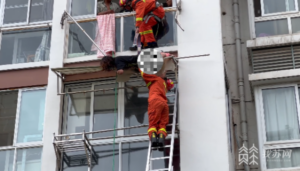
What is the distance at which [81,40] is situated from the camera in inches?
490

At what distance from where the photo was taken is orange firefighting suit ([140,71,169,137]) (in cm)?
1057

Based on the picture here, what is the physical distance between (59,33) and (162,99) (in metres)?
3.08

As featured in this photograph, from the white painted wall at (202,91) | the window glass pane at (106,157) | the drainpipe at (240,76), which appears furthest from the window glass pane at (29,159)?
the drainpipe at (240,76)

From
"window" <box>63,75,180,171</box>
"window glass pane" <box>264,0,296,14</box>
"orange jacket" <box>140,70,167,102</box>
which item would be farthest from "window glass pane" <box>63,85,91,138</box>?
"window glass pane" <box>264,0,296,14</box>

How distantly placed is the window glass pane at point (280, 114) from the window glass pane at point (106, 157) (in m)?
3.41

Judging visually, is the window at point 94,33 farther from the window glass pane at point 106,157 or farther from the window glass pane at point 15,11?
the window glass pane at point 106,157

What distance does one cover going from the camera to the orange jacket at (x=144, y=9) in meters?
11.6

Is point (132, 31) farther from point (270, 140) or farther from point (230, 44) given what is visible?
point (270, 140)

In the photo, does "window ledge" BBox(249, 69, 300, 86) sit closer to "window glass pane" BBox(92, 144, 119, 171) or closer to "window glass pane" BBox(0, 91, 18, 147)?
Answer: "window glass pane" BBox(92, 144, 119, 171)

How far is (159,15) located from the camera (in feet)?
38.8

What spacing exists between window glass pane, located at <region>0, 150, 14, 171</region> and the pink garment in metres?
2.67

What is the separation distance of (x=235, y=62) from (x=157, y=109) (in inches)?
140

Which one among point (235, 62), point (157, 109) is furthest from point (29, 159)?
point (235, 62)

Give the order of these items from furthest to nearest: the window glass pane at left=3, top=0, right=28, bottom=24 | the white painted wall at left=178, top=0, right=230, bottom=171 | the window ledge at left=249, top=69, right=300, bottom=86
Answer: the window glass pane at left=3, top=0, right=28, bottom=24, the window ledge at left=249, top=69, right=300, bottom=86, the white painted wall at left=178, top=0, right=230, bottom=171
